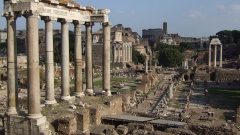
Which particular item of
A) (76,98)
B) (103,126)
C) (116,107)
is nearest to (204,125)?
(103,126)

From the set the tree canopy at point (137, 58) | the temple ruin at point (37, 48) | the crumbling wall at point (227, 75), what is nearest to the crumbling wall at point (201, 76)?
the crumbling wall at point (227, 75)

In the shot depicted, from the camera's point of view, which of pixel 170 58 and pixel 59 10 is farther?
pixel 170 58

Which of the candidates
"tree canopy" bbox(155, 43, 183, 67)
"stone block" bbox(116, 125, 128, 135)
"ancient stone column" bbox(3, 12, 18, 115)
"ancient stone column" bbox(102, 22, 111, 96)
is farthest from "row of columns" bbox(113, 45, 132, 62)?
"stone block" bbox(116, 125, 128, 135)

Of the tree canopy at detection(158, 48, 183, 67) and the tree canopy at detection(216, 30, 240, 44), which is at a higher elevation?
the tree canopy at detection(216, 30, 240, 44)

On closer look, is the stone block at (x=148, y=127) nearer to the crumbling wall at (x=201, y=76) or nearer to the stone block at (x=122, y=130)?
the stone block at (x=122, y=130)

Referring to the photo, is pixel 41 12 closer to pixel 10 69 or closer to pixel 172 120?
pixel 10 69

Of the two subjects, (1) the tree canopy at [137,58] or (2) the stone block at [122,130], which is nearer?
(2) the stone block at [122,130]

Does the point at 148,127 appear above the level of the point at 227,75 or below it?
above

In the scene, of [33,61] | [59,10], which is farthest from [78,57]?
[33,61]

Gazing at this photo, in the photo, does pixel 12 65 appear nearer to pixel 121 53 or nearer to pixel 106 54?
pixel 106 54

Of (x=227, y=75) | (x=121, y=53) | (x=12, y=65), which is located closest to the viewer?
(x=12, y=65)

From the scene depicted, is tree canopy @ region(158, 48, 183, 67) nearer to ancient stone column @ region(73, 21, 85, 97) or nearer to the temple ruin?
the temple ruin

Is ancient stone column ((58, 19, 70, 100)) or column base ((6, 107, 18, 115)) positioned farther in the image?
ancient stone column ((58, 19, 70, 100))

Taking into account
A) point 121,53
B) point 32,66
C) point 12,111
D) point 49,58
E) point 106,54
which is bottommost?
point 12,111
